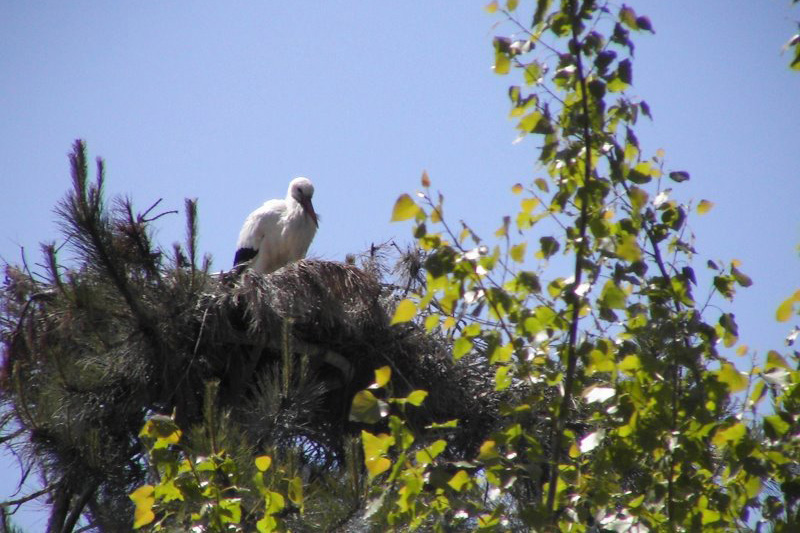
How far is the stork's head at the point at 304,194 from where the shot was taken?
7227 mm

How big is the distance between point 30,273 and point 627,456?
139 inches

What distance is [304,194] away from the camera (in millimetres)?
7316

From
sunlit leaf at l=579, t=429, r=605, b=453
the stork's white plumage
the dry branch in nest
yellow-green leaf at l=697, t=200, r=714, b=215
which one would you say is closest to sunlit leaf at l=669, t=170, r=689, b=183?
yellow-green leaf at l=697, t=200, r=714, b=215

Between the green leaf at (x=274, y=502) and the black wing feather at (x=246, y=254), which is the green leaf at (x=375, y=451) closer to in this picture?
the green leaf at (x=274, y=502)

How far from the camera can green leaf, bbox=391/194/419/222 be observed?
1933mm

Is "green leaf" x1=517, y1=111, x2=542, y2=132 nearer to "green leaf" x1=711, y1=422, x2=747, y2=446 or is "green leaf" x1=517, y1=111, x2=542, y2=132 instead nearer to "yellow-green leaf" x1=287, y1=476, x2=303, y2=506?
"green leaf" x1=711, y1=422, x2=747, y2=446

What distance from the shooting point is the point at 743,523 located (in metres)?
2.16

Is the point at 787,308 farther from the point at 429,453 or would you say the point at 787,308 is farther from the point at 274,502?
the point at 274,502

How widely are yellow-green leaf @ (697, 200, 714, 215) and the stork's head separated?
16.9 feet

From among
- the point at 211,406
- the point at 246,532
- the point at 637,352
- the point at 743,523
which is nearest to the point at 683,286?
the point at 637,352

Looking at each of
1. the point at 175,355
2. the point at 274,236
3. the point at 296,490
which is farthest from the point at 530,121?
the point at 274,236

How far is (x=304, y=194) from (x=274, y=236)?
0.53 m

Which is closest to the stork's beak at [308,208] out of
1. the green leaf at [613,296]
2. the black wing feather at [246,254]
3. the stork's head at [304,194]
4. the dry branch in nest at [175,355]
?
the stork's head at [304,194]

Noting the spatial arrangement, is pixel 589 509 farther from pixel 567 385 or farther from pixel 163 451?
pixel 163 451
